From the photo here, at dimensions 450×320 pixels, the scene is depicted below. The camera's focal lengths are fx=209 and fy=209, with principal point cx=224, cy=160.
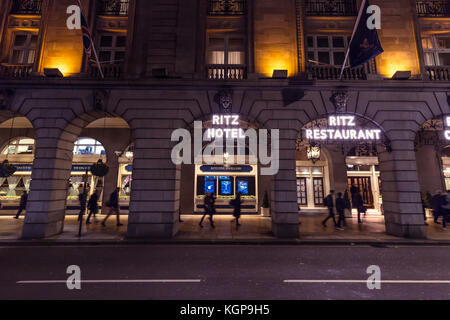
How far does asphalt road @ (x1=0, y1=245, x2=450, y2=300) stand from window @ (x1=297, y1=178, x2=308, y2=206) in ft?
31.1

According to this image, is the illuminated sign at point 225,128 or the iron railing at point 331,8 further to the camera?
the iron railing at point 331,8

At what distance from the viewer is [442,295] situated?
14.9 feet

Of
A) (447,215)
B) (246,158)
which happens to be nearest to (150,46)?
(246,158)

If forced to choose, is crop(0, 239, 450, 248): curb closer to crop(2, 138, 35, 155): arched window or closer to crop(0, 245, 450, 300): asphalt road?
crop(0, 245, 450, 300): asphalt road

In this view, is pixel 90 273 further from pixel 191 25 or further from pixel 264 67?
pixel 191 25

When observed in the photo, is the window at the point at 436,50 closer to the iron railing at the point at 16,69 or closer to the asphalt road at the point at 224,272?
the asphalt road at the point at 224,272

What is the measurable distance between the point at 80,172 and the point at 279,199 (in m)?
16.3

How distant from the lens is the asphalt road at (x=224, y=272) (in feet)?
15.1

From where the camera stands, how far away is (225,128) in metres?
10.8

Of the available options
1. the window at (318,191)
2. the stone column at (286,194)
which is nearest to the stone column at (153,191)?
the stone column at (286,194)

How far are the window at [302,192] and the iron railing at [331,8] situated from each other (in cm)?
1196

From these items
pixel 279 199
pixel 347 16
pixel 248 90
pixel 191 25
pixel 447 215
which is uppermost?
pixel 347 16

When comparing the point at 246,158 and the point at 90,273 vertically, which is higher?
the point at 246,158

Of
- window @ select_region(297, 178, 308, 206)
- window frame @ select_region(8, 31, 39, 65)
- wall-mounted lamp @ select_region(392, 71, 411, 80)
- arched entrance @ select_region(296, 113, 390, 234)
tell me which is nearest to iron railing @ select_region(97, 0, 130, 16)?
window frame @ select_region(8, 31, 39, 65)
